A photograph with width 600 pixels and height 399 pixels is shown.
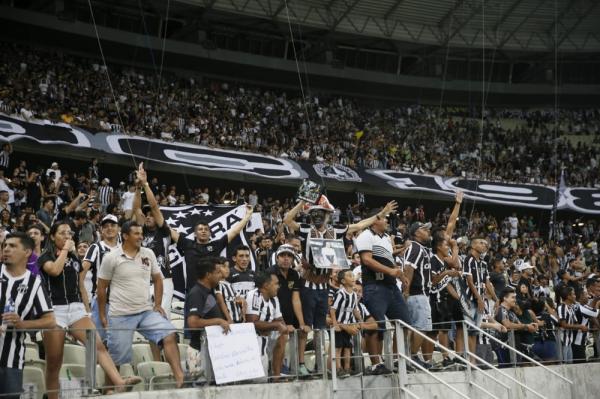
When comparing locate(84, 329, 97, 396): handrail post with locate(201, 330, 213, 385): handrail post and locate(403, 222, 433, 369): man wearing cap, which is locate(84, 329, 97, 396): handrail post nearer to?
locate(201, 330, 213, 385): handrail post

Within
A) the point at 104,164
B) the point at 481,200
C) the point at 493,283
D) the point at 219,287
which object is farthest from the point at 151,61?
the point at 219,287

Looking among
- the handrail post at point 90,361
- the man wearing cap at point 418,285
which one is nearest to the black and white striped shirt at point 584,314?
the man wearing cap at point 418,285

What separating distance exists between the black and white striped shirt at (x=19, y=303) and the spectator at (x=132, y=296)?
117 cm

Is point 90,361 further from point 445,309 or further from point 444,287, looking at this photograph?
point 445,309

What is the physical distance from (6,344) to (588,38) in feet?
121

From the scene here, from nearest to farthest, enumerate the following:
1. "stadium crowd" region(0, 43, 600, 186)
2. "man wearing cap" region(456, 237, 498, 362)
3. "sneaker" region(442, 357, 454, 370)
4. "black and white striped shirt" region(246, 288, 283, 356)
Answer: "black and white striped shirt" region(246, 288, 283, 356) → "sneaker" region(442, 357, 454, 370) → "man wearing cap" region(456, 237, 498, 362) → "stadium crowd" region(0, 43, 600, 186)

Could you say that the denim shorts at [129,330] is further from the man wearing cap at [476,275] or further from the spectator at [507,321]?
the spectator at [507,321]

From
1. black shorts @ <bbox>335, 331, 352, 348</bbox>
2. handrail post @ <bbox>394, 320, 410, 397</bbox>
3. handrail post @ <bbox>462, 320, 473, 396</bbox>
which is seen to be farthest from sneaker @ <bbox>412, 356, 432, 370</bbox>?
black shorts @ <bbox>335, 331, 352, 348</bbox>

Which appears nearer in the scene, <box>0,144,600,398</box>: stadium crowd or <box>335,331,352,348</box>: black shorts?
<box>0,144,600,398</box>: stadium crowd

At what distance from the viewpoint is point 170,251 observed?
32.1 ft

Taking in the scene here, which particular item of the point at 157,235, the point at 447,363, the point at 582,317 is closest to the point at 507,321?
the point at 582,317

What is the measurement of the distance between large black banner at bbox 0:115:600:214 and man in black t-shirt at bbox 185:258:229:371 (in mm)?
14885

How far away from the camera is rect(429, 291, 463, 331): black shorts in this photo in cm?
996

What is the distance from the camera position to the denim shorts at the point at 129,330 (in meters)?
7.00
